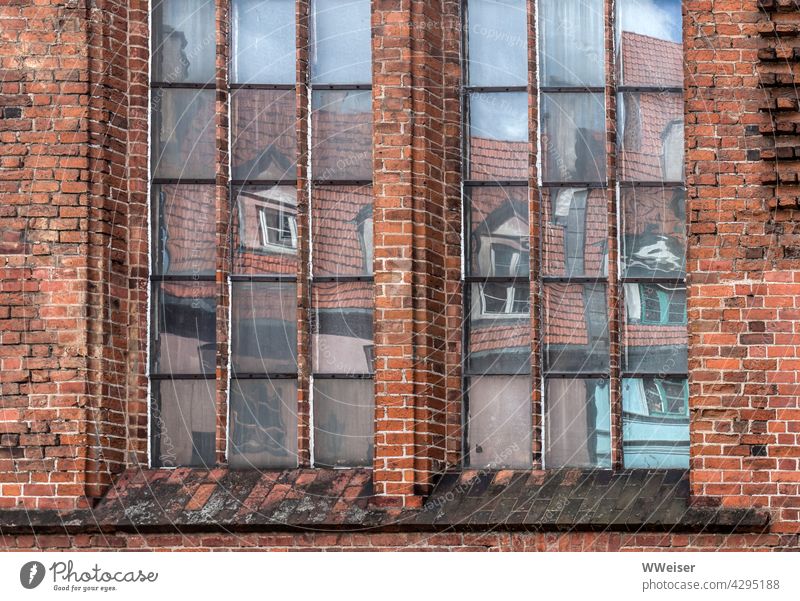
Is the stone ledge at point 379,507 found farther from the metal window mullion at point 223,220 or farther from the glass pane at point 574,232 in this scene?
the glass pane at point 574,232

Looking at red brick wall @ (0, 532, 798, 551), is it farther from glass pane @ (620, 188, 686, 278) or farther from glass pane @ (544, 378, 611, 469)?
glass pane @ (620, 188, 686, 278)

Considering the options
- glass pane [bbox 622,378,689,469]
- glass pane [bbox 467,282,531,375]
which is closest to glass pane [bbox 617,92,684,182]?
glass pane [bbox 467,282,531,375]

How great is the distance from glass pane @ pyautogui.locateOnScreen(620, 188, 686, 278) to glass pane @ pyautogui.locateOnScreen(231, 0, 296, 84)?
243cm

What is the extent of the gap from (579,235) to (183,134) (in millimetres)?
2732

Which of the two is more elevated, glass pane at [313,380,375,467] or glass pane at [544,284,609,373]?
glass pane at [544,284,609,373]

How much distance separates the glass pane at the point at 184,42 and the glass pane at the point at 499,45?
1757 millimetres

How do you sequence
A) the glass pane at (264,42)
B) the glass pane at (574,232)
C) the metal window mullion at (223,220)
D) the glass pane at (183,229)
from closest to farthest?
the metal window mullion at (223,220) < the glass pane at (574,232) < the glass pane at (183,229) < the glass pane at (264,42)

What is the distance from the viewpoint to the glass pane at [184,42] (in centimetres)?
937

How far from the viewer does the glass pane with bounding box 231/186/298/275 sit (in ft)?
30.0

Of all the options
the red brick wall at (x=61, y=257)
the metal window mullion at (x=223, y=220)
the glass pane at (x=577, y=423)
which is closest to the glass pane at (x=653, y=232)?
the glass pane at (x=577, y=423)

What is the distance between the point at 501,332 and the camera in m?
9.05

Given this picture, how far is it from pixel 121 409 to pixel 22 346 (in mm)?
744

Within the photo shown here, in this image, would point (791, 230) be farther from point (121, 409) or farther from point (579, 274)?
point (121, 409)
